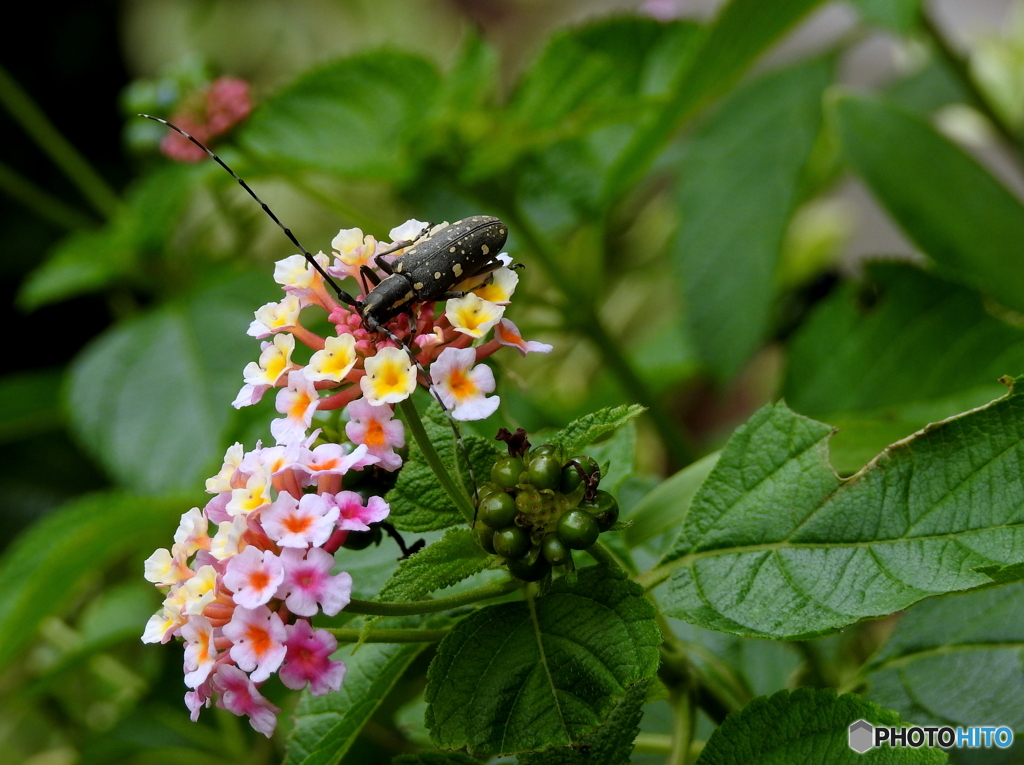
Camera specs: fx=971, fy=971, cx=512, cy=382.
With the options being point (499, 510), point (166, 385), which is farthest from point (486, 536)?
point (166, 385)

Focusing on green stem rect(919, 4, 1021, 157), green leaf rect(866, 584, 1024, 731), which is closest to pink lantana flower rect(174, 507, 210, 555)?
green leaf rect(866, 584, 1024, 731)

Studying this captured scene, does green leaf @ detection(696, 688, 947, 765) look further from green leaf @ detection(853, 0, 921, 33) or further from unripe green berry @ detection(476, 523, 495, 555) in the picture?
green leaf @ detection(853, 0, 921, 33)

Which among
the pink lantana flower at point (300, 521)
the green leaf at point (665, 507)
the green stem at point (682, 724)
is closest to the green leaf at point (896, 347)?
the green leaf at point (665, 507)

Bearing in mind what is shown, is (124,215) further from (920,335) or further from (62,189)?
(920,335)

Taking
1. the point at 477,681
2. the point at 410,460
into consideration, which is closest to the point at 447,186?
the point at 410,460

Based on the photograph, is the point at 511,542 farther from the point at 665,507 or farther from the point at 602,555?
the point at 665,507

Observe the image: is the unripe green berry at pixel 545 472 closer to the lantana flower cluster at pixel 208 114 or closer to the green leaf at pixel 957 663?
the green leaf at pixel 957 663
